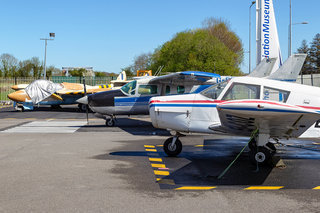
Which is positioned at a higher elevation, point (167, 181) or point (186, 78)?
point (186, 78)

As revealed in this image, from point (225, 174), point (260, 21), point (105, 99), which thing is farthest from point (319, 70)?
point (225, 174)

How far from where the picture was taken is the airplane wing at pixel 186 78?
1304 centimetres

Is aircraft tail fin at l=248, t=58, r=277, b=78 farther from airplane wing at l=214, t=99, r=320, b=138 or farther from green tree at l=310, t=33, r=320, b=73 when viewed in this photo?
green tree at l=310, t=33, r=320, b=73

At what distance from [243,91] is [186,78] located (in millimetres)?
6565

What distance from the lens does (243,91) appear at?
7418 millimetres

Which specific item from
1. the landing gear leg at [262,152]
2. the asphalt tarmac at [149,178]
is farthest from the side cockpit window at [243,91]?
the asphalt tarmac at [149,178]

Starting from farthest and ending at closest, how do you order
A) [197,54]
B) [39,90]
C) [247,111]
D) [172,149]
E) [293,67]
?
1. [197,54]
2. [39,90]
3. [293,67]
4. [172,149]
5. [247,111]

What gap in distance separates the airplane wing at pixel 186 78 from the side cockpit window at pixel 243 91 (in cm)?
541

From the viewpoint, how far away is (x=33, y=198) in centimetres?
530

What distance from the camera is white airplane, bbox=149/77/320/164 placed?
5.88 m

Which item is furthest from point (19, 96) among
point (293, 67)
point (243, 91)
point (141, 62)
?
point (141, 62)

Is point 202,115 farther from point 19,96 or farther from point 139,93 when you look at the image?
point 19,96

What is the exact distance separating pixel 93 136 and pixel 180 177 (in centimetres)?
663

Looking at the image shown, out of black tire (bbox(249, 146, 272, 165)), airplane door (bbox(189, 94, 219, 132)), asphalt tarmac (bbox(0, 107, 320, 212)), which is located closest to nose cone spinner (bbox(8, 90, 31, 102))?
asphalt tarmac (bbox(0, 107, 320, 212))
